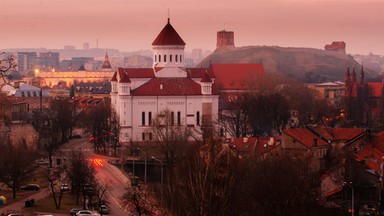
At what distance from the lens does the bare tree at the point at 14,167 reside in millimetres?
62281

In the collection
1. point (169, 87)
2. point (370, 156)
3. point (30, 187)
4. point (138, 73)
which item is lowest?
point (30, 187)

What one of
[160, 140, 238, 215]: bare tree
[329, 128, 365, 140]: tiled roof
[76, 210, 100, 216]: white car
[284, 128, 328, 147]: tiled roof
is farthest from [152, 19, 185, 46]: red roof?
[160, 140, 238, 215]: bare tree

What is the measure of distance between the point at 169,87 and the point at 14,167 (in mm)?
38270

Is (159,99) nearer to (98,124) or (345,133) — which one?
(98,124)

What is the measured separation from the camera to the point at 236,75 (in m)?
127

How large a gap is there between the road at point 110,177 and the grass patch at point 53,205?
2025 millimetres

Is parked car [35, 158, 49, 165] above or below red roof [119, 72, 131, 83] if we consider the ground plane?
below

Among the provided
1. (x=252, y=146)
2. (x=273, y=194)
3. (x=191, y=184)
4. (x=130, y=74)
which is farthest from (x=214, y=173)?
(x=130, y=74)

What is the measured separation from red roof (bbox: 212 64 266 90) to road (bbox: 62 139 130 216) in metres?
30.5

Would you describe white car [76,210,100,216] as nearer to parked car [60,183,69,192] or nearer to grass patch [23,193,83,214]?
grass patch [23,193,83,214]

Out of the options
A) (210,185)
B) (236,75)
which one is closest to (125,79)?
(236,75)

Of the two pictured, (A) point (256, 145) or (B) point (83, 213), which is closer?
(B) point (83, 213)

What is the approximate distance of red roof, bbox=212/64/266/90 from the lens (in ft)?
407

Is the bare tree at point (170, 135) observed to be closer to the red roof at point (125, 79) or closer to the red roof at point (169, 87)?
the red roof at point (169, 87)
